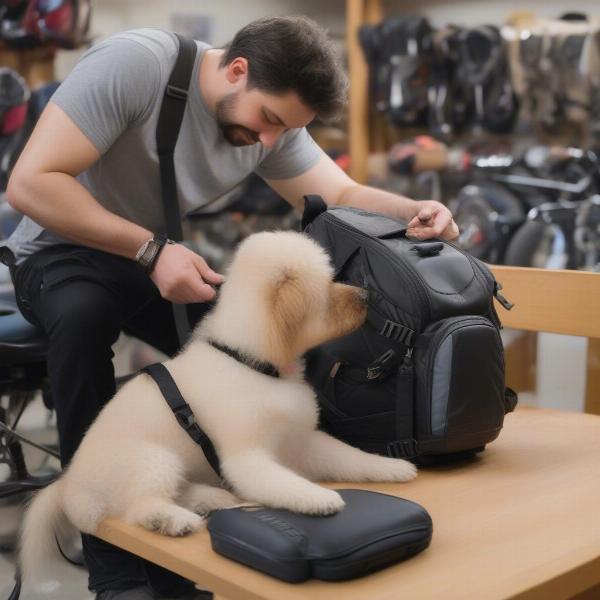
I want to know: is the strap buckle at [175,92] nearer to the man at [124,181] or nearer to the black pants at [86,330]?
the man at [124,181]

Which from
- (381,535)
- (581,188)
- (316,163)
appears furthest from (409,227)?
(581,188)

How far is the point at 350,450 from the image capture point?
125cm

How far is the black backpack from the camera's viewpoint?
Result: 1.26 m

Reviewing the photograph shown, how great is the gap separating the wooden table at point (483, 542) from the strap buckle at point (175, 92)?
789mm

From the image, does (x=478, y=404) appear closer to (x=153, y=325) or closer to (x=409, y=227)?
(x=409, y=227)

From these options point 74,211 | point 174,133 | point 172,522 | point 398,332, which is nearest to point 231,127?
point 174,133

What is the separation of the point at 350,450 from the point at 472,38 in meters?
2.70

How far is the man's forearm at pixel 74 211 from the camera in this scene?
1.42m

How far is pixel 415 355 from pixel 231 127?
0.59m

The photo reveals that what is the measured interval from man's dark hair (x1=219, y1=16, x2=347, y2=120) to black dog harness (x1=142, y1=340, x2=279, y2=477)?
508 millimetres

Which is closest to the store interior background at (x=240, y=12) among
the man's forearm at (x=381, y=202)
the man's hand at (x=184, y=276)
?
the man's forearm at (x=381, y=202)

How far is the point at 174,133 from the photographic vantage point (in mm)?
1611

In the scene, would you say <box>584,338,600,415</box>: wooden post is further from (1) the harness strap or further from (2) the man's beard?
(2) the man's beard

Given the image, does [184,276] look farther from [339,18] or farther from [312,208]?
[339,18]
